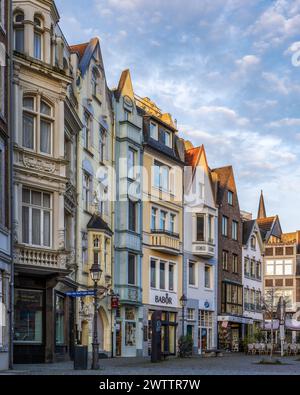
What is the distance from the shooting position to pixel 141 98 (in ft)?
184

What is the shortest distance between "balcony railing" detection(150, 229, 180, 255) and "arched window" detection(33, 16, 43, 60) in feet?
69.6

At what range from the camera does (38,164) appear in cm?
3244

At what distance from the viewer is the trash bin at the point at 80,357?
1128 inches

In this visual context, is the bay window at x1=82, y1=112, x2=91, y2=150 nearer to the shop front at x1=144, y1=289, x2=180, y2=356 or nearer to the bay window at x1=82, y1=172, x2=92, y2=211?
the bay window at x1=82, y1=172, x2=92, y2=211

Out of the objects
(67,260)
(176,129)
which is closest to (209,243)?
(176,129)

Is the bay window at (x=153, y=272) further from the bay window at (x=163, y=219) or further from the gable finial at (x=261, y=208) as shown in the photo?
the gable finial at (x=261, y=208)

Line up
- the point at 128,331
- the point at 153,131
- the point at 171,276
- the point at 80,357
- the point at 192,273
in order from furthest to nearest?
the point at 192,273, the point at 171,276, the point at 153,131, the point at 128,331, the point at 80,357

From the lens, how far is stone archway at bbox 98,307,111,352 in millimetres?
45375

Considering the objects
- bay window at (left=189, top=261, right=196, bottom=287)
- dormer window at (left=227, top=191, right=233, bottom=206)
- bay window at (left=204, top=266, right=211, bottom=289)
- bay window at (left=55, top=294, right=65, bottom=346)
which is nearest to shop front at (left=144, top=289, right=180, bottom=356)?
bay window at (left=189, top=261, right=196, bottom=287)

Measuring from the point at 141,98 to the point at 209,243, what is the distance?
12.0m

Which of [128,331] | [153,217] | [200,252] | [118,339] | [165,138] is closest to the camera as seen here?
[118,339]

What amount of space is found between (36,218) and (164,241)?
21219 millimetres

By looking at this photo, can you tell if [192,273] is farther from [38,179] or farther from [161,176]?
[38,179]

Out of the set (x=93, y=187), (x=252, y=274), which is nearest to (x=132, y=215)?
(x=93, y=187)
